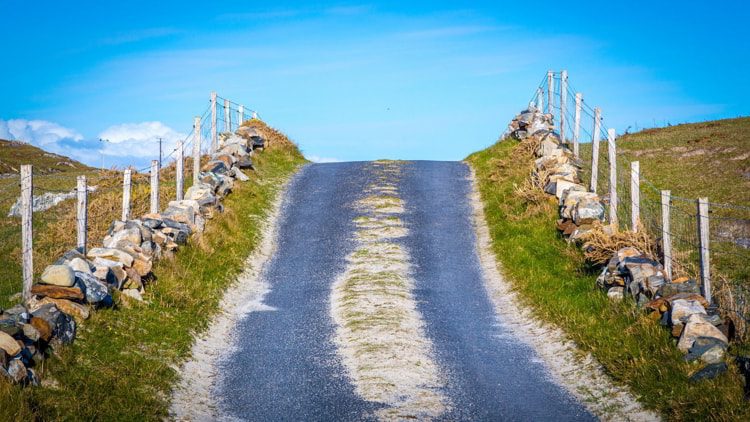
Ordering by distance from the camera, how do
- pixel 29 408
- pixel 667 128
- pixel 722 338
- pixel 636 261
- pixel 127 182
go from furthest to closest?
pixel 667 128 < pixel 127 182 < pixel 636 261 < pixel 722 338 < pixel 29 408

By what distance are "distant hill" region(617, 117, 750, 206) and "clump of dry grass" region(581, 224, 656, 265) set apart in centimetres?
826

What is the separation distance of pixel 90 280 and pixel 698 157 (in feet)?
90.3

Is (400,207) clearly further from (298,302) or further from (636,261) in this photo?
(636,261)

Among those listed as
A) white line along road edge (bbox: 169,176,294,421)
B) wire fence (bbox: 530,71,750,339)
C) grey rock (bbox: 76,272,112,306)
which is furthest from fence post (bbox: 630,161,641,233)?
grey rock (bbox: 76,272,112,306)

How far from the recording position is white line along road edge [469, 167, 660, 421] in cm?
978

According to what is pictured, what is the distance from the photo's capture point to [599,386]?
418 inches

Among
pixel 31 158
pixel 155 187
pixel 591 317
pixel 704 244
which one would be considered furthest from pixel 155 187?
pixel 31 158

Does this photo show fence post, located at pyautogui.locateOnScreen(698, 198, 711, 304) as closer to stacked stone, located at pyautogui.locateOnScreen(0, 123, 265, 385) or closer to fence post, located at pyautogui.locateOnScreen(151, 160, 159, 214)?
stacked stone, located at pyautogui.locateOnScreen(0, 123, 265, 385)

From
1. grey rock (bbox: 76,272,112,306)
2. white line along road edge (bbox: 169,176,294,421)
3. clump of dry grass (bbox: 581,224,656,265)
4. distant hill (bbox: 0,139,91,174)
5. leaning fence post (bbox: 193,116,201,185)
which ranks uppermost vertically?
distant hill (bbox: 0,139,91,174)

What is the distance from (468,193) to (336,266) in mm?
9254

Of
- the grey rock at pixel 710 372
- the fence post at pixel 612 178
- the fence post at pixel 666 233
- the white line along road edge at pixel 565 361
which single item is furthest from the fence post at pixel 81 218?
the fence post at pixel 612 178

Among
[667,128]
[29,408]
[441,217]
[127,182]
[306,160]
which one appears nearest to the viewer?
A: [29,408]

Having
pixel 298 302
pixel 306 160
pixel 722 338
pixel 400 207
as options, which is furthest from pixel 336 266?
pixel 306 160

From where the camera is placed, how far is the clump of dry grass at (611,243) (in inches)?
599
